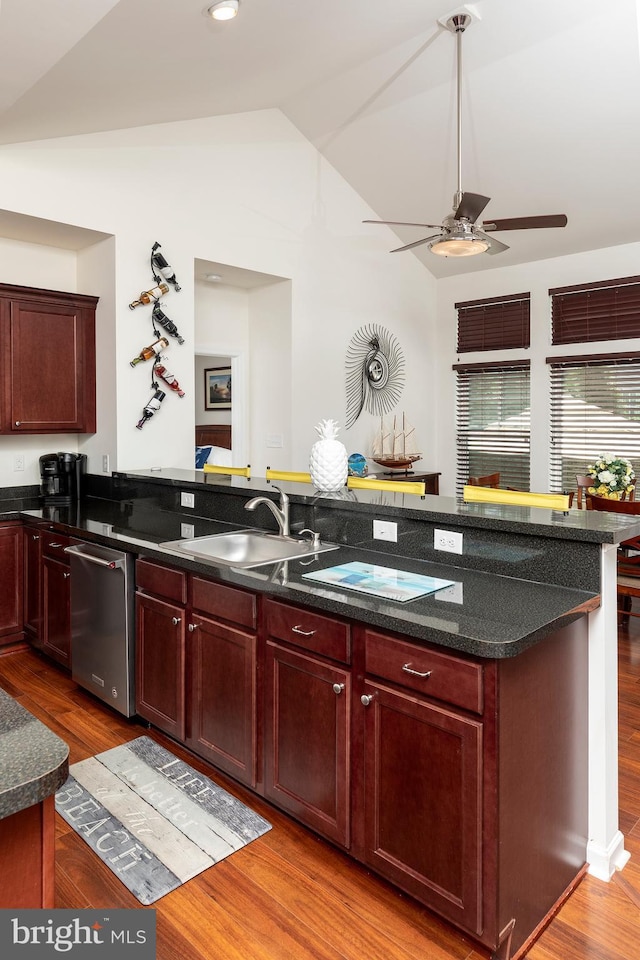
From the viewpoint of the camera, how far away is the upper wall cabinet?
402cm

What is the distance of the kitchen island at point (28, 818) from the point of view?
0.90 meters

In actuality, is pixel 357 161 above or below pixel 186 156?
above

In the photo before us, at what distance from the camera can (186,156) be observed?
14.9 feet

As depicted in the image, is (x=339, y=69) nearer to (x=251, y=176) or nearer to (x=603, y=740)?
(x=251, y=176)

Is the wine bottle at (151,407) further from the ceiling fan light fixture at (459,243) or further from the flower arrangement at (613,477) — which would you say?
the flower arrangement at (613,477)

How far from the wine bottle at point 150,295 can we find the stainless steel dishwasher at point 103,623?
5.69 feet

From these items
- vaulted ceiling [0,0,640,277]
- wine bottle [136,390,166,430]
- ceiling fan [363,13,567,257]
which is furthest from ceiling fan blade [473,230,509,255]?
wine bottle [136,390,166,430]

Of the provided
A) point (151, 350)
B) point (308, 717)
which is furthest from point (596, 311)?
point (308, 717)

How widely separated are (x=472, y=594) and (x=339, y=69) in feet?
12.4

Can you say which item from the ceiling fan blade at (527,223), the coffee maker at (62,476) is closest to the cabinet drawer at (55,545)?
the coffee maker at (62,476)

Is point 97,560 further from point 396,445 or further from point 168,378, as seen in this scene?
point 396,445

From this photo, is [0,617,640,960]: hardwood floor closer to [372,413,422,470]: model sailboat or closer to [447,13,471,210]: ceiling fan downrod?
[447,13,471,210]: ceiling fan downrod

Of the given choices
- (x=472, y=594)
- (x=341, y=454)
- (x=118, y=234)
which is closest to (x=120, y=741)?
(x=341, y=454)

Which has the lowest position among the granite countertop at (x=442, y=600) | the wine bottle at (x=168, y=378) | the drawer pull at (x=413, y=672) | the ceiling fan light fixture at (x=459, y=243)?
the drawer pull at (x=413, y=672)
